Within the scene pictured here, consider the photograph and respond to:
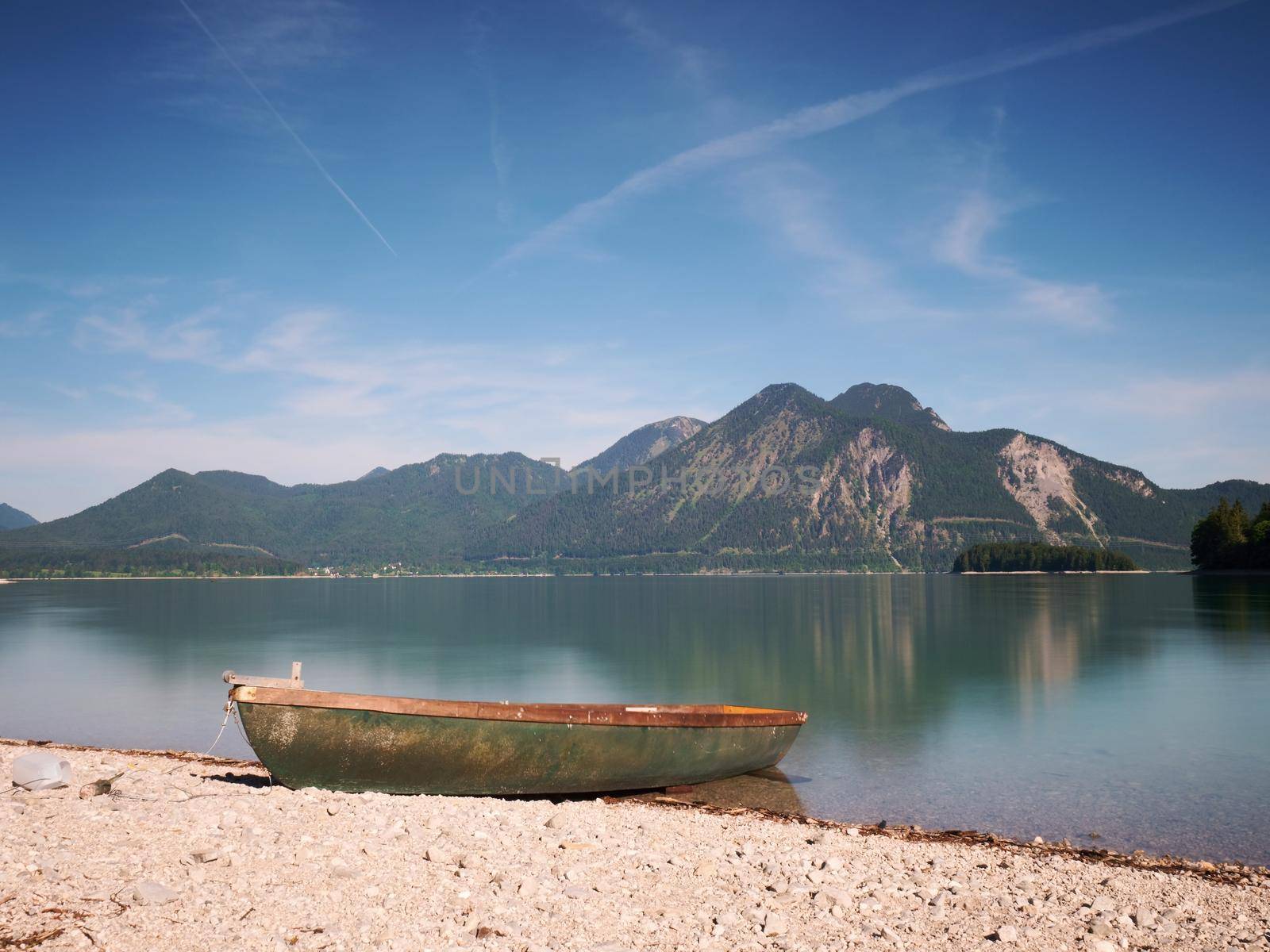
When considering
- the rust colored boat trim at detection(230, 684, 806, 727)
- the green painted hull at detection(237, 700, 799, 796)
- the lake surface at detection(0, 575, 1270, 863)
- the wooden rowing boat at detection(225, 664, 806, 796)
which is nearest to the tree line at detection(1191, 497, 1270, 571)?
the lake surface at detection(0, 575, 1270, 863)

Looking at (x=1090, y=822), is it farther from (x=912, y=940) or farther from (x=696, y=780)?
(x=912, y=940)

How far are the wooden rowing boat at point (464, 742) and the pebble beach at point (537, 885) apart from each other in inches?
31.7

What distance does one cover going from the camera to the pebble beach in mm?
9750

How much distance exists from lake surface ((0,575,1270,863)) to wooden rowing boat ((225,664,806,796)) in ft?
9.45

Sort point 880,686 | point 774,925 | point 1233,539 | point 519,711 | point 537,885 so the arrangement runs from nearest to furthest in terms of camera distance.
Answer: point 774,925
point 537,885
point 519,711
point 880,686
point 1233,539

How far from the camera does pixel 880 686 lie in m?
39.0

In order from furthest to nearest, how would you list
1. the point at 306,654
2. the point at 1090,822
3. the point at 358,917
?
the point at 306,654, the point at 1090,822, the point at 358,917

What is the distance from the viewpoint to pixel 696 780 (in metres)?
19.8

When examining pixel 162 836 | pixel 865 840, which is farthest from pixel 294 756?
pixel 865 840

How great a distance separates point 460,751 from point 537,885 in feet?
18.8

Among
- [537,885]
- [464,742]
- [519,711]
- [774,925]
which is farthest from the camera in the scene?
[519,711]

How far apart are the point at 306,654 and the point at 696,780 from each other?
39.8 meters

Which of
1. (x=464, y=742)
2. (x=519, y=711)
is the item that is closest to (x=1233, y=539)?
(x=519, y=711)

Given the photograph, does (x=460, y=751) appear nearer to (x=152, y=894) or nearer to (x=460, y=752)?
(x=460, y=752)
